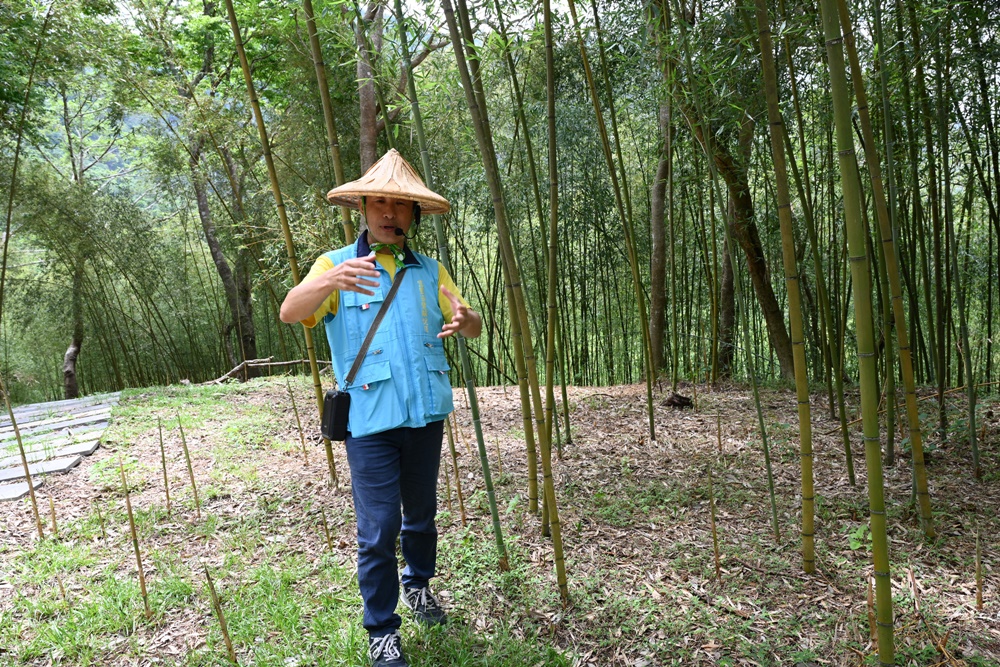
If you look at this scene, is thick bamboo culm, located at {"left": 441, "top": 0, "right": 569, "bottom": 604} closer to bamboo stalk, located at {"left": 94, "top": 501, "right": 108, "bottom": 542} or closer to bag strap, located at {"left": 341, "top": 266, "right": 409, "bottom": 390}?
bag strap, located at {"left": 341, "top": 266, "right": 409, "bottom": 390}

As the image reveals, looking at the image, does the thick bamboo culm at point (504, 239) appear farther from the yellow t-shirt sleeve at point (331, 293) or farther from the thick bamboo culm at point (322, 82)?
the thick bamboo culm at point (322, 82)

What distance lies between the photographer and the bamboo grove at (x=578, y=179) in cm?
205

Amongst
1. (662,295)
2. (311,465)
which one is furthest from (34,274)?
(662,295)

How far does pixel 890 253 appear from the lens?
192cm

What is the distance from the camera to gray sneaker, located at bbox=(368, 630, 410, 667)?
4.83 ft

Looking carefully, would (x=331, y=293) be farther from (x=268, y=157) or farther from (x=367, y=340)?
(x=268, y=157)

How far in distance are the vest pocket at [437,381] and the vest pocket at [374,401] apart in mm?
91

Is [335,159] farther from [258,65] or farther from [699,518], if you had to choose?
[258,65]

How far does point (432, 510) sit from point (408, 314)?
21.3 inches

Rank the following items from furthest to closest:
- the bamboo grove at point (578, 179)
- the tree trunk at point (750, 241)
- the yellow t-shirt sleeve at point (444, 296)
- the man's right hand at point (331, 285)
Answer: the tree trunk at point (750, 241), the bamboo grove at point (578, 179), the yellow t-shirt sleeve at point (444, 296), the man's right hand at point (331, 285)

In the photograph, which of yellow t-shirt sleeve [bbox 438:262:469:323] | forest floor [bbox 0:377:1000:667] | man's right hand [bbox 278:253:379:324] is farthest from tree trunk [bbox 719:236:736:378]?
man's right hand [bbox 278:253:379:324]

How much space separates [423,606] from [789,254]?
4.54ft

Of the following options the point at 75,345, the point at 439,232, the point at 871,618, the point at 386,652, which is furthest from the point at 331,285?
the point at 75,345

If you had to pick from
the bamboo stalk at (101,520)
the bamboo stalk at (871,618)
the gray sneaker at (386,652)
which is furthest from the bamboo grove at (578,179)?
the bamboo stalk at (101,520)
